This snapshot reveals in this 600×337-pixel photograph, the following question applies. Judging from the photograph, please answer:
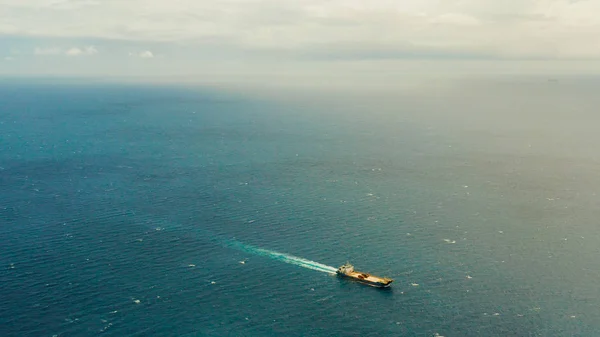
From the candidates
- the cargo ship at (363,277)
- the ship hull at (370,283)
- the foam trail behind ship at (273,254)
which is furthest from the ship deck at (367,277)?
the foam trail behind ship at (273,254)

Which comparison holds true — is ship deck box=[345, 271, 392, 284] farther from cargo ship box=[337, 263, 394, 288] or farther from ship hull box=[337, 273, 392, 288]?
ship hull box=[337, 273, 392, 288]

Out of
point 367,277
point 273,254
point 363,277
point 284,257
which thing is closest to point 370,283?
point 367,277

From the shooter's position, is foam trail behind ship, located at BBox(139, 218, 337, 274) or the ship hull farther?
foam trail behind ship, located at BBox(139, 218, 337, 274)

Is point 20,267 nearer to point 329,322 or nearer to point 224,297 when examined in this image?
point 224,297

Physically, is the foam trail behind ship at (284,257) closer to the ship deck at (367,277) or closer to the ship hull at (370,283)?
the ship hull at (370,283)

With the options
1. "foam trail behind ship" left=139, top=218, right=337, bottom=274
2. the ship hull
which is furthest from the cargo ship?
"foam trail behind ship" left=139, top=218, right=337, bottom=274

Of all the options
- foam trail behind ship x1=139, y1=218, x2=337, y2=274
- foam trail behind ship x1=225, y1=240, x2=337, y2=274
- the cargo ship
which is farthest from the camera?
foam trail behind ship x1=139, y1=218, x2=337, y2=274

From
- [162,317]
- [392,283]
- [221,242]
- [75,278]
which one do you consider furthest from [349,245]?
[75,278]
